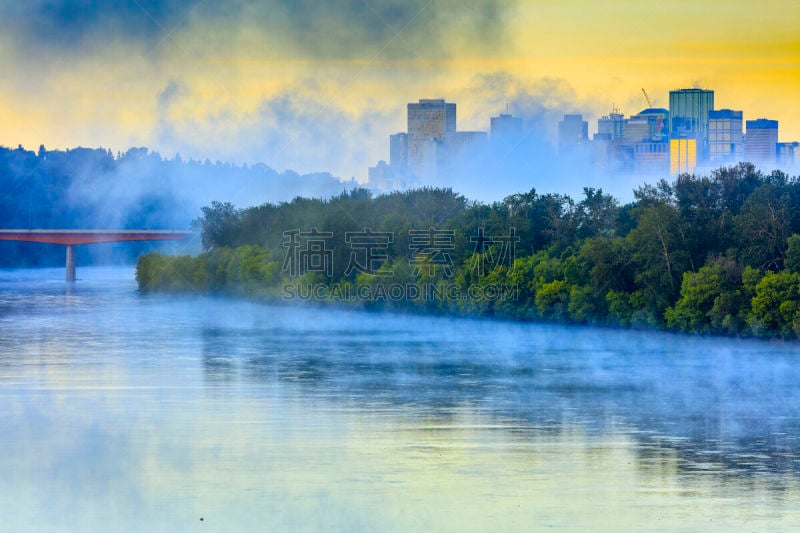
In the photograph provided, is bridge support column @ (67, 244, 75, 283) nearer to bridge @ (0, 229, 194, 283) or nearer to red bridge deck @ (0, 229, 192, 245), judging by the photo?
bridge @ (0, 229, 194, 283)

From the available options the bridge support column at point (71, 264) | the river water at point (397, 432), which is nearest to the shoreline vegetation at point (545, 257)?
the river water at point (397, 432)

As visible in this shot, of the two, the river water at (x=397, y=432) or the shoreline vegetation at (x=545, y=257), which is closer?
the river water at (x=397, y=432)

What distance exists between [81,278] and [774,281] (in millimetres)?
68250

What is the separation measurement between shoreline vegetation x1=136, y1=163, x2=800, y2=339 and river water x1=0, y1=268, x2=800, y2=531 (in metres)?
2.43

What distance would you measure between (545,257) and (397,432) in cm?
3068

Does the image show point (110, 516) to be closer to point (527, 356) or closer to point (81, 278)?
point (527, 356)

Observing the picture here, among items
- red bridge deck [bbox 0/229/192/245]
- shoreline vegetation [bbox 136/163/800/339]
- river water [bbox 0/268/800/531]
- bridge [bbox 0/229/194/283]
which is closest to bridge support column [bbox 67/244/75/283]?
bridge [bbox 0/229/194/283]

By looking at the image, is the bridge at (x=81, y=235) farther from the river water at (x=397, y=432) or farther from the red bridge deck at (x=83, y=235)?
the river water at (x=397, y=432)

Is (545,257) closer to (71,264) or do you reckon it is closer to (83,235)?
(71,264)

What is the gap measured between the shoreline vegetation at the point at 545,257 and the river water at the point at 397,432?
243cm

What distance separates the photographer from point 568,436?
77.6 feet

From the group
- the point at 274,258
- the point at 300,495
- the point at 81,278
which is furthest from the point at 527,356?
the point at 81,278

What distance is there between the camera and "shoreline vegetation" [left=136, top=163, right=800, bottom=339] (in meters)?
43.8

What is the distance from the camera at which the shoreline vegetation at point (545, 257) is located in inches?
1722
